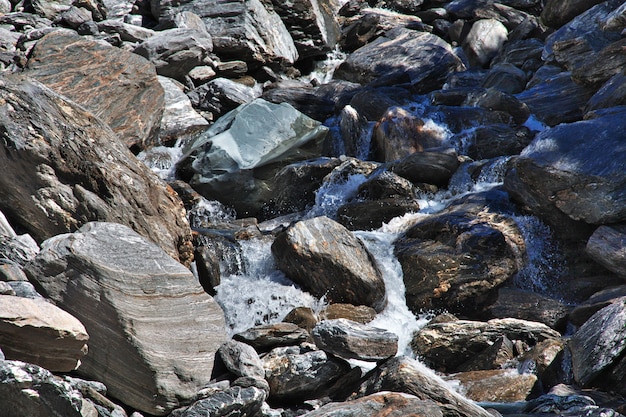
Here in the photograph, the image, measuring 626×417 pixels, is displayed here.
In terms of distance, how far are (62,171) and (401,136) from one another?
793 centimetres

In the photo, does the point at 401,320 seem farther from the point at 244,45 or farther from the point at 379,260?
the point at 244,45

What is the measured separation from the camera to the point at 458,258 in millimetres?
9055

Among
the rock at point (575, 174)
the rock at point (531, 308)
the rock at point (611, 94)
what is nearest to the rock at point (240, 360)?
the rock at point (531, 308)

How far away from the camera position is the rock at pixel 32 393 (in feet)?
12.6

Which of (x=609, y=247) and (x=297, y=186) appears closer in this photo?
(x=609, y=247)

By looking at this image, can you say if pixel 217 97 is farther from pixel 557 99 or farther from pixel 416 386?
pixel 416 386

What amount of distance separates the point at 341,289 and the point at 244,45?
10.5 meters

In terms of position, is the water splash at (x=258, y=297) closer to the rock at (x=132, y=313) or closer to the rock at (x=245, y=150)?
the rock at (x=132, y=313)

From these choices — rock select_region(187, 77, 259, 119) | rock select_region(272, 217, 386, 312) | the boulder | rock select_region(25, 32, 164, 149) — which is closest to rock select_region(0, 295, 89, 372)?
rock select_region(272, 217, 386, 312)

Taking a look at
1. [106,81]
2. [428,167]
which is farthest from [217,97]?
[428,167]

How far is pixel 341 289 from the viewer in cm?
855

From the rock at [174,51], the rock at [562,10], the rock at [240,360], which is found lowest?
the rock at [240,360]

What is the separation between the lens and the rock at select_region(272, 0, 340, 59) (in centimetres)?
1892

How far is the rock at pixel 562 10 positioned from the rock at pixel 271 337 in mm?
14147
